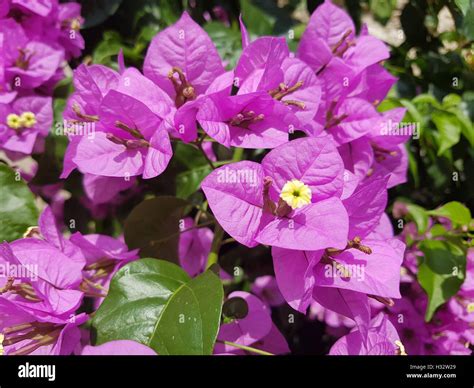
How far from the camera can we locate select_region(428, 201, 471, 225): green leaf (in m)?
0.90

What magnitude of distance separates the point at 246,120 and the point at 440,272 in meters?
0.42

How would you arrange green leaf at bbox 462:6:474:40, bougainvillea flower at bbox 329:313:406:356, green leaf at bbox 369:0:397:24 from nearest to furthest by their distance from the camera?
bougainvillea flower at bbox 329:313:406:356, green leaf at bbox 462:6:474:40, green leaf at bbox 369:0:397:24

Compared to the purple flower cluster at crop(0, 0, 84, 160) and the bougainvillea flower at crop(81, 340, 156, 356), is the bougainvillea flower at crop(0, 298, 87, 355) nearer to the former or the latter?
the bougainvillea flower at crop(81, 340, 156, 356)

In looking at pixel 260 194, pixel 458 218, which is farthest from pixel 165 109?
pixel 458 218

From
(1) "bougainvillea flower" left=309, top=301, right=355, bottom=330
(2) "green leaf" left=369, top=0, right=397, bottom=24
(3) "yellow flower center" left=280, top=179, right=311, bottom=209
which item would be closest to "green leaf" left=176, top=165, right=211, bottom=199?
(3) "yellow flower center" left=280, top=179, right=311, bottom=209

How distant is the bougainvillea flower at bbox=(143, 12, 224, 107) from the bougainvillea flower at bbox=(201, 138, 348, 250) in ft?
0.53

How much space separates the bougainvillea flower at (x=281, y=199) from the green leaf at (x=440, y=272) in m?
0.33

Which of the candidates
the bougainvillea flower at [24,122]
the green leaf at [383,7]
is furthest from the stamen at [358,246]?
the green leaf at [383,7]

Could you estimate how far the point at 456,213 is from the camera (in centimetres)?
91

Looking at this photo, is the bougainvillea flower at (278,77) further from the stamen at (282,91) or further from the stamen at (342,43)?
the stamen at (342,43)

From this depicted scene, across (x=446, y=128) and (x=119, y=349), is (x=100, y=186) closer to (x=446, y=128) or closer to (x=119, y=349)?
(x=119, y=349)

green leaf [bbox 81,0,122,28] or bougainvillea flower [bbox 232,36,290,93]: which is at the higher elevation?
green leaf [bbox 81,0,122,28]

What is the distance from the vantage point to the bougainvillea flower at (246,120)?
2.18 ft
